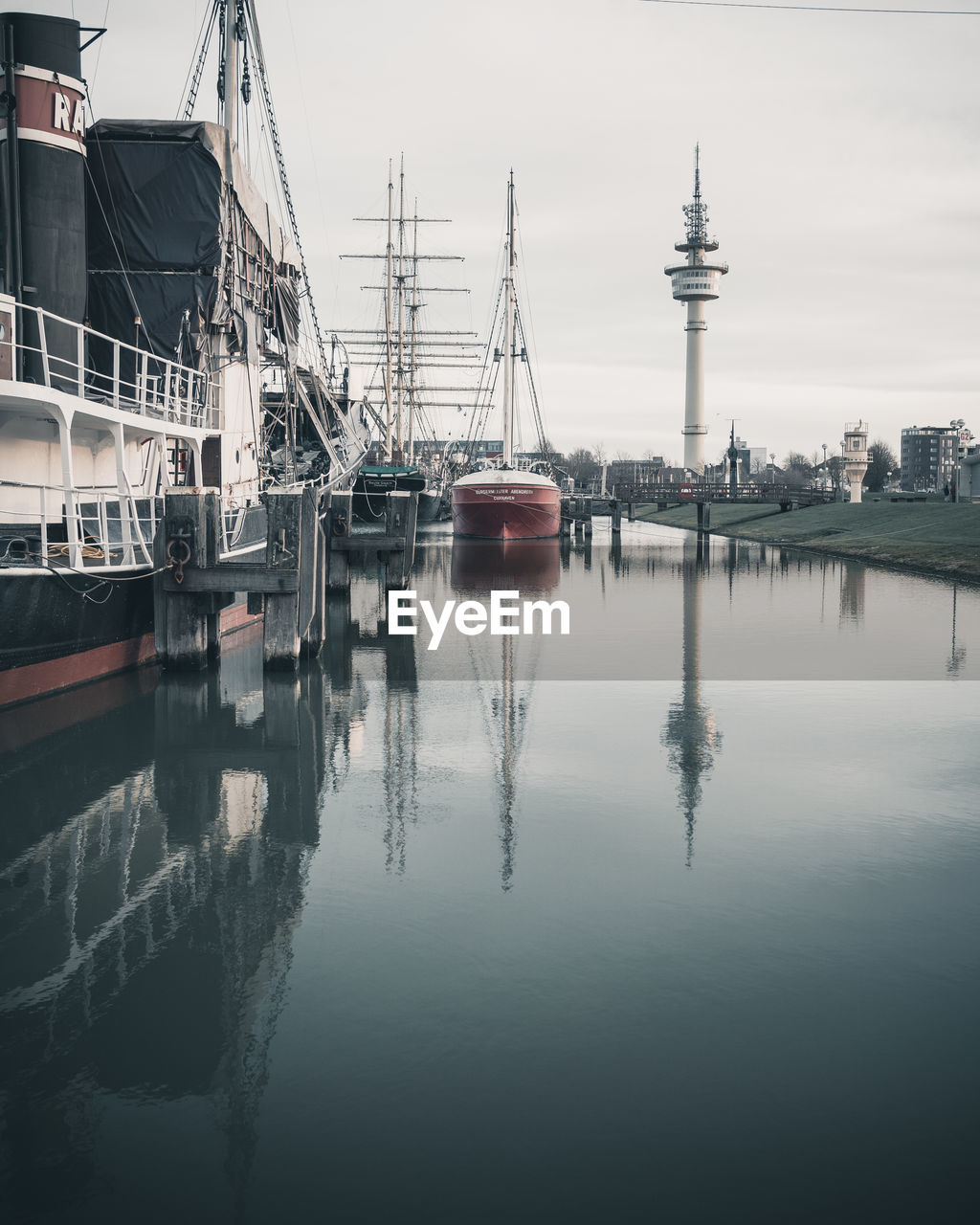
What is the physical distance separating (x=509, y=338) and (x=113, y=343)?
41837mm

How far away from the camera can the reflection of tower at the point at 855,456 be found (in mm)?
84250

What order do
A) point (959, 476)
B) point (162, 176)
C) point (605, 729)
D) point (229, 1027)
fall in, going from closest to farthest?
1. point (229, 1027)
2. point (605, 729)
3. point (162, 176)
4. point (959, 476)

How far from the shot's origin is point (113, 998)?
746 centimetres

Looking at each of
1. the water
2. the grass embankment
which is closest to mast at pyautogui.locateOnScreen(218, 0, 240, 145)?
the water

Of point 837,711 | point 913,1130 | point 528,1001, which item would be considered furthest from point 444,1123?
point 837,711

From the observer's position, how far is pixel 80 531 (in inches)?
706

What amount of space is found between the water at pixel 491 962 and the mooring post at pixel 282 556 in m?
2.68

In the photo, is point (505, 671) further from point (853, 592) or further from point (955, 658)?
point (853, 592)

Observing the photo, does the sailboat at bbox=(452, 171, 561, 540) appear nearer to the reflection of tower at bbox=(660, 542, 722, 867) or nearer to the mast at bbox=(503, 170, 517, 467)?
the mast at bbox=(503, 170, 517, 467)

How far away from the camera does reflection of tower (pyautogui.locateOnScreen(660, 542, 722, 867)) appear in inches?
492

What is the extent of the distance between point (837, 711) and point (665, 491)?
59.4 metres

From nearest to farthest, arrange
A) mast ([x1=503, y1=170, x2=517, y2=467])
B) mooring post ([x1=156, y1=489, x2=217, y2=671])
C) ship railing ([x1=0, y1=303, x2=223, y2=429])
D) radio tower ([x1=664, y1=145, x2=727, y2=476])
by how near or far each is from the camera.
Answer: ship railing ([x1=0, y1=303, x2=223, y2=429]) → mooring post ([x1=156, y1=489, x2=217, y2=671]) → mast ([x1=503, y1=170, x2=517, y2=467]) → radio tower ([x1=664, y1=145, x2=727, y2=476])

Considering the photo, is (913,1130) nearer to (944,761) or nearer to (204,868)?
(204,868)

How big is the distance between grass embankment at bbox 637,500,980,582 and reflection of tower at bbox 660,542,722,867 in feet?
70.7
